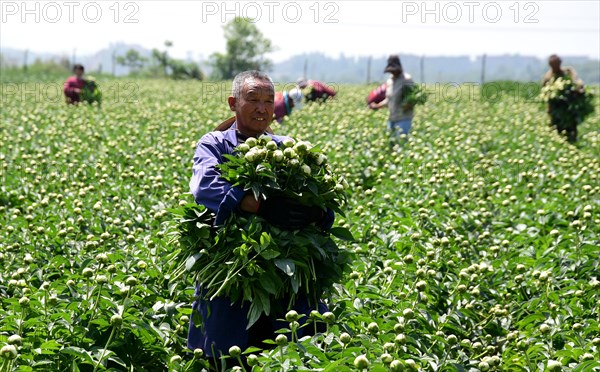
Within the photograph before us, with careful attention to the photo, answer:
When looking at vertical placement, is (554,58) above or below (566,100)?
above

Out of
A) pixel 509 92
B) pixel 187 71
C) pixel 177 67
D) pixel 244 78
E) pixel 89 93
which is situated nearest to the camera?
pixel 244 78

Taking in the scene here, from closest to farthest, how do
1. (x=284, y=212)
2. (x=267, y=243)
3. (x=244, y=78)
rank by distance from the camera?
1. (x=267, y=243)
2. (x=284, y=212)
3. (x=244, y=78)

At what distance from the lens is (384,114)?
14.2 meters

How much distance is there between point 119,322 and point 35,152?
594 centimetres

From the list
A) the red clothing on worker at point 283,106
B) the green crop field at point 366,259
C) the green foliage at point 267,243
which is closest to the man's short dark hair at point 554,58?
the green crop field at point 366,259

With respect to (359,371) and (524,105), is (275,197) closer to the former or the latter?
(359,371)

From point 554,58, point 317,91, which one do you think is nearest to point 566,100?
point 554,58

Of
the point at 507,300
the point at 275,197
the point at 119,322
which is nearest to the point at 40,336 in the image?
the point at 119,322

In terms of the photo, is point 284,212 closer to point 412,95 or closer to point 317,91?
point 412,95

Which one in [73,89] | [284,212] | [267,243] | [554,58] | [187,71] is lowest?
[267,243]

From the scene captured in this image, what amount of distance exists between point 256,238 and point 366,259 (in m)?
1.96

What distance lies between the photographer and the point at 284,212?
367 centimetres

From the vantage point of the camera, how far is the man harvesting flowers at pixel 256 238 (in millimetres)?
3590

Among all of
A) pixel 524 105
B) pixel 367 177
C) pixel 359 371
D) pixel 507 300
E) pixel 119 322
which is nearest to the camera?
pixel 359 371
